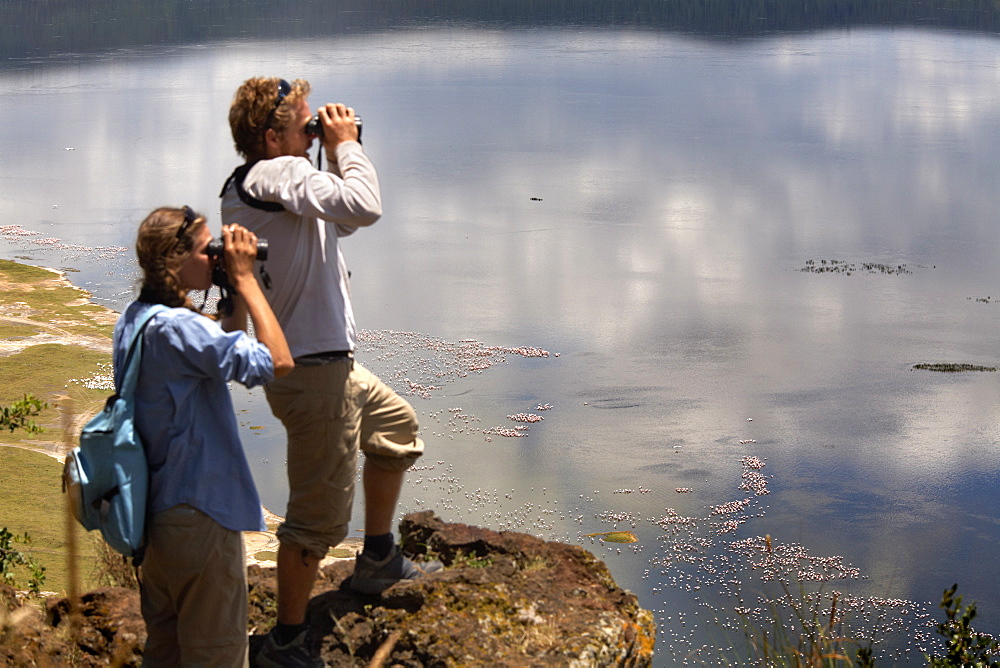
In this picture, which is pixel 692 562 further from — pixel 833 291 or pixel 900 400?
pixel 833 291

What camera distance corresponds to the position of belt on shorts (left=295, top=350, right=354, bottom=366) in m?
3.77

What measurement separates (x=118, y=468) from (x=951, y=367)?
15809 millimetres

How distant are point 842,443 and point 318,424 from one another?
11845mm

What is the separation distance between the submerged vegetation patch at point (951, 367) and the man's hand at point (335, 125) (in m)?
14.8

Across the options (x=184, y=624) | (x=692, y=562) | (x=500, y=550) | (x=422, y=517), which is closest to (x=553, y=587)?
(x=500, y=550)

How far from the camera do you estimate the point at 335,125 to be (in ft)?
12.7

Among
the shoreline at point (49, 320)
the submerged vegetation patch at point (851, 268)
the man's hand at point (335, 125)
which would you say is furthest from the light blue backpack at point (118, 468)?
the submerged vegetation patch at point (851, 268)

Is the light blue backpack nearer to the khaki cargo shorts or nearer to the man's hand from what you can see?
the khaki cargo shorts

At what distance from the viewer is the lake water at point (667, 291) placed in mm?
12242

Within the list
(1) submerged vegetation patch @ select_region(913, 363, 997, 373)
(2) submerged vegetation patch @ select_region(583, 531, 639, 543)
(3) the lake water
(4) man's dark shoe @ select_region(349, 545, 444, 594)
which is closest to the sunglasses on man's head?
(4) man's dark shoe @ select_region(349, 545, 444, 594)

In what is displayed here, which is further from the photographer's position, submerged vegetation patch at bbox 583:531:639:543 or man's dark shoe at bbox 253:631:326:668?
submerged vegetation patch at bbox 583:531:639:543

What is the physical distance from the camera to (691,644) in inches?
389

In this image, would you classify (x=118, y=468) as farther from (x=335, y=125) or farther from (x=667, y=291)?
(x=667, y=291)

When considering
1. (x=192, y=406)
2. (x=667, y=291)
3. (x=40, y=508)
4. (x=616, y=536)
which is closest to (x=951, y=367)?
(x=667, y=291)
